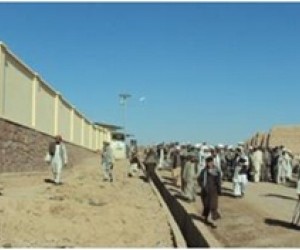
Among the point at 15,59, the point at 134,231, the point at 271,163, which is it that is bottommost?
the point at 134,231

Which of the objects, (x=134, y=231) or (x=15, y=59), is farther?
(x=15, y=59)

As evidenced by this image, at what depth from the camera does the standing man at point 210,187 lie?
642 inches

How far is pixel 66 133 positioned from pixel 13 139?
14781mm

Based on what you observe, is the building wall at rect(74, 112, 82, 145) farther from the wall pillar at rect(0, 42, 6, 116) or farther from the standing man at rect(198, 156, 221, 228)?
the standing man at rect(198, 156, 221, 228)

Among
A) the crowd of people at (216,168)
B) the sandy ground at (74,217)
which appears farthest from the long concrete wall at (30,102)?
the crowd of people at (216,168)

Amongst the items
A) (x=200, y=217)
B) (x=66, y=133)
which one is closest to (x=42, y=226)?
(x=200, y=217)

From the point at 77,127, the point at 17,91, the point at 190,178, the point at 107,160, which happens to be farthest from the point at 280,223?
the point at 77,127

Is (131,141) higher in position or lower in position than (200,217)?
higher

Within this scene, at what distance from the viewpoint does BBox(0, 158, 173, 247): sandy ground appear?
564 inches

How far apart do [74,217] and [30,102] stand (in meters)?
10.4

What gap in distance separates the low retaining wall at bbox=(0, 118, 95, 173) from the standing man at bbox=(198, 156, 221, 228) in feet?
23.6

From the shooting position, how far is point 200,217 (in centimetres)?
1689

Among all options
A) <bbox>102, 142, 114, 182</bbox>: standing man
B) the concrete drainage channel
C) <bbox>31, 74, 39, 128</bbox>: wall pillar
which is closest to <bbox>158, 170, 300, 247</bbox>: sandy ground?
the concrete drainage channel

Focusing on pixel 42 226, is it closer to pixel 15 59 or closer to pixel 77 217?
pixel 77 217
